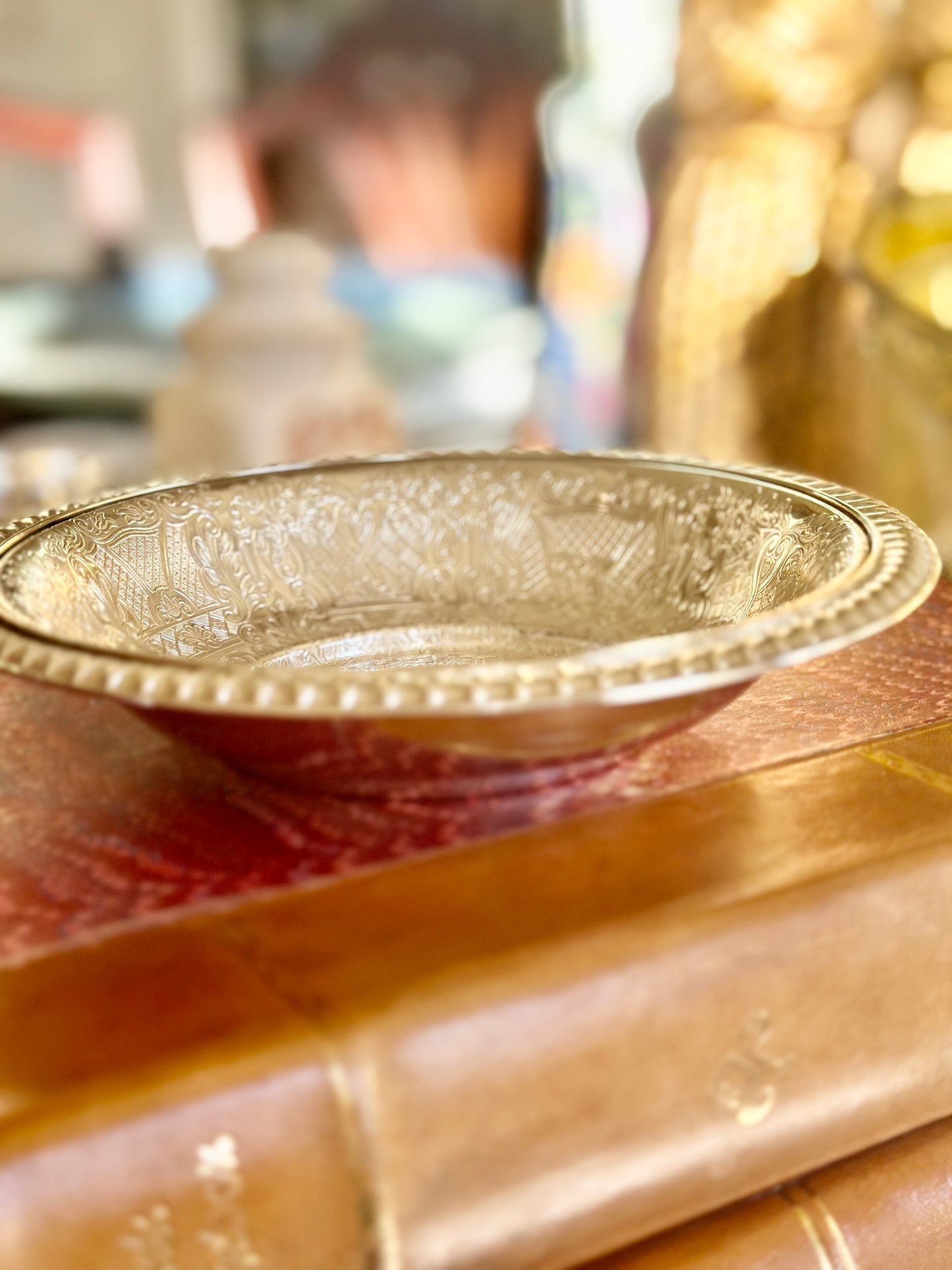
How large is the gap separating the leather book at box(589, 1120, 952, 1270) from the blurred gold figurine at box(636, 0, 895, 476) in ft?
4.14

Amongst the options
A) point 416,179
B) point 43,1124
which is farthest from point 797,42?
point 416,179

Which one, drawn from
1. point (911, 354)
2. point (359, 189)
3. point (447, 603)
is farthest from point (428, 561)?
point (359, 189)

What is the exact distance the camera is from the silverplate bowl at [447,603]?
333 mm

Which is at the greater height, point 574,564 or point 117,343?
point 117,343

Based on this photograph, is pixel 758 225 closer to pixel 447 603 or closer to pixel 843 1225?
pixel 447 603

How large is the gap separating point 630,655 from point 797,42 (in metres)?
1.34

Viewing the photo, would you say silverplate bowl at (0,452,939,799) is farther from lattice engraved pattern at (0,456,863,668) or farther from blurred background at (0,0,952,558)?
blurred background at (0,0,952,558)

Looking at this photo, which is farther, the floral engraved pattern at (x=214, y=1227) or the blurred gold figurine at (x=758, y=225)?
the blurred gold figurine at (x=758, y=225)

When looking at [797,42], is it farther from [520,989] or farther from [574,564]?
[520,989]

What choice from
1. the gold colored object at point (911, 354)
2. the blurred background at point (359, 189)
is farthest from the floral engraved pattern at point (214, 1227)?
the blurred background at point (359, 189)

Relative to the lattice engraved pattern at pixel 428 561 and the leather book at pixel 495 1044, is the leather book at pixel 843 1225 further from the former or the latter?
the lattice engraved pattern at pixel 428 561

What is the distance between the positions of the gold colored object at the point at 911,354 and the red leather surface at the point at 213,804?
0.53m

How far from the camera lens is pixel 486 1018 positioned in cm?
34

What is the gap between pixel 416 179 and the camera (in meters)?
2.99
